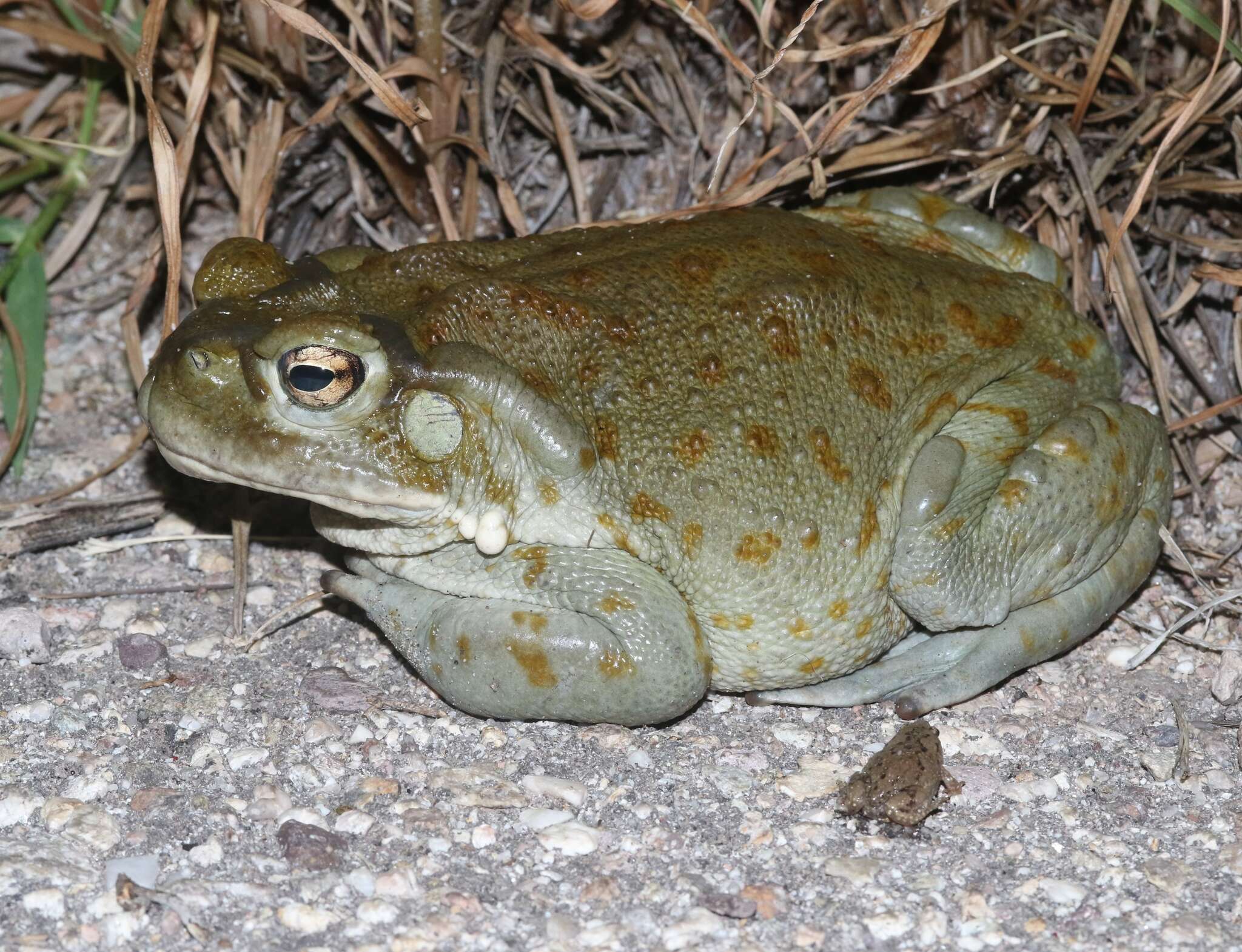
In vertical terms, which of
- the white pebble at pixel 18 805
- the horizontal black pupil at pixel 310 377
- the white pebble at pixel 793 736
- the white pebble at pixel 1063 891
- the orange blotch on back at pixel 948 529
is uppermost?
the horizontal black pupil at pixel 310 377

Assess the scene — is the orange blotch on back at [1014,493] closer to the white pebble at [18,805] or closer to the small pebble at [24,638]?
the white pebble at [18,805]

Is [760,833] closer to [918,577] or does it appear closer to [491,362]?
[918,577]

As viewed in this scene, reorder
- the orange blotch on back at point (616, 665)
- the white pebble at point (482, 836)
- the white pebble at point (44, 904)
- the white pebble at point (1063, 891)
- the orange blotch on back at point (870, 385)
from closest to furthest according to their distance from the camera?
the white pebble at point (44, 904) → the white pebble at point (1063, 891) → the white pebble at point (482, 836) → the orange blotch on back at point (616, 665) → the orange blotch on back at point (870, 385)

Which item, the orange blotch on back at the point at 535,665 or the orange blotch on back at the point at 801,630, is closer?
the orange blotch on back at the point at 535,665

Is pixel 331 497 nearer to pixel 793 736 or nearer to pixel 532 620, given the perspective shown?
pixel 532 620

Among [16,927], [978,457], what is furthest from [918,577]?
[16,927]

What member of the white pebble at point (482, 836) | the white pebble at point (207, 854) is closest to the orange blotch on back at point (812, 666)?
the white pebble at point (482, 836)

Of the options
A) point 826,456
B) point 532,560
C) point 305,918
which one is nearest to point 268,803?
point 305,918
